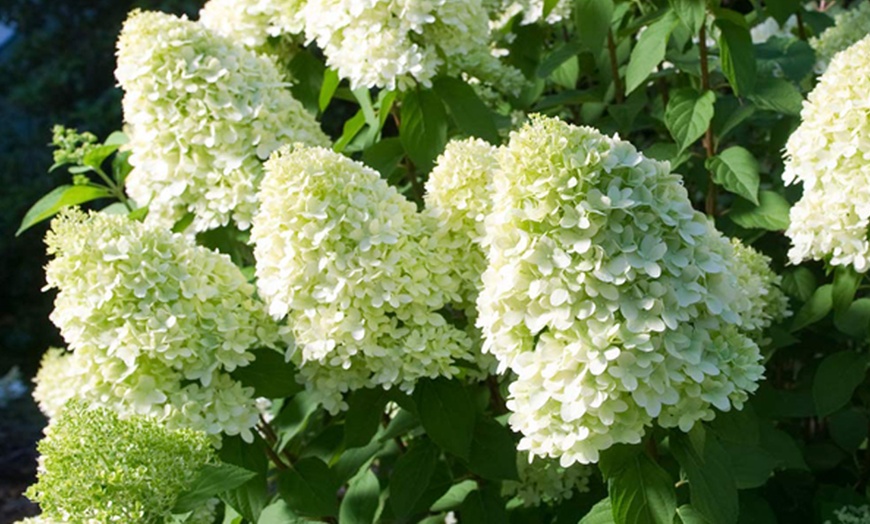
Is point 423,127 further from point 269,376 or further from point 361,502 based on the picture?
point 361,502

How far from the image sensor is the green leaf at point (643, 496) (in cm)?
182

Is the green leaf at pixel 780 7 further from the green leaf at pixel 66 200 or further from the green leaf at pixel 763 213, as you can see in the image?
the green leaf at pixel 66 200

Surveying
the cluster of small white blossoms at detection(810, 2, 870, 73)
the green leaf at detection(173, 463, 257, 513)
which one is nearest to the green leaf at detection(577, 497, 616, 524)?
the green leaf at detection(173, 463, 257, 513)

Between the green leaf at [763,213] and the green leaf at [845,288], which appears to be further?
the green leaf at [763,213]

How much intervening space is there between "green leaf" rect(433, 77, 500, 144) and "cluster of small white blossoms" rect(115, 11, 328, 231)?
0.36 metres

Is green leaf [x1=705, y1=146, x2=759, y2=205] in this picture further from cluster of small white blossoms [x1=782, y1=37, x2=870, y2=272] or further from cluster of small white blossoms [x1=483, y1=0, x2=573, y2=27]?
cluster of small white blossoms [x1=483, y1=0, x2=573, y2=27]

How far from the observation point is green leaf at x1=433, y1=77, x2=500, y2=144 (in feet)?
8.80

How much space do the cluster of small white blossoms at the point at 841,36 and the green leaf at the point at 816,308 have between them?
86 cm

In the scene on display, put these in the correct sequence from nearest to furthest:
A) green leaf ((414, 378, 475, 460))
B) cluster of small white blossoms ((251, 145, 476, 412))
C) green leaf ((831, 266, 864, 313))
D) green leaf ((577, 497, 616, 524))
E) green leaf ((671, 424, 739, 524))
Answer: green leaf ((671, 424, 739, 524))
green leaf ((577, 497, 616, 524))
cluster of small white blossoms ((251, 145, 476, 412))
green leaf ((414, 378, 475, 460))
green leaf ((831, 266, 864, 313))

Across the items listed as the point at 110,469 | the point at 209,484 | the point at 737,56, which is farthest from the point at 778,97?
the point at 110,469

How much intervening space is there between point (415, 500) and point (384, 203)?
1.99 feet

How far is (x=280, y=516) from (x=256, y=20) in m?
1.29

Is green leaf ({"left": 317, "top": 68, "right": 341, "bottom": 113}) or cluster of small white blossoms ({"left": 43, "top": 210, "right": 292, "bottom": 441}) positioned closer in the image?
cluster of small white blossoms ({"left": 43, "top": 210, "right": 292, "bottom": 441})

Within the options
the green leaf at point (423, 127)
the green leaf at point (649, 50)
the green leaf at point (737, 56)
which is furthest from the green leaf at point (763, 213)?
the green leaf at point (423, 127)
